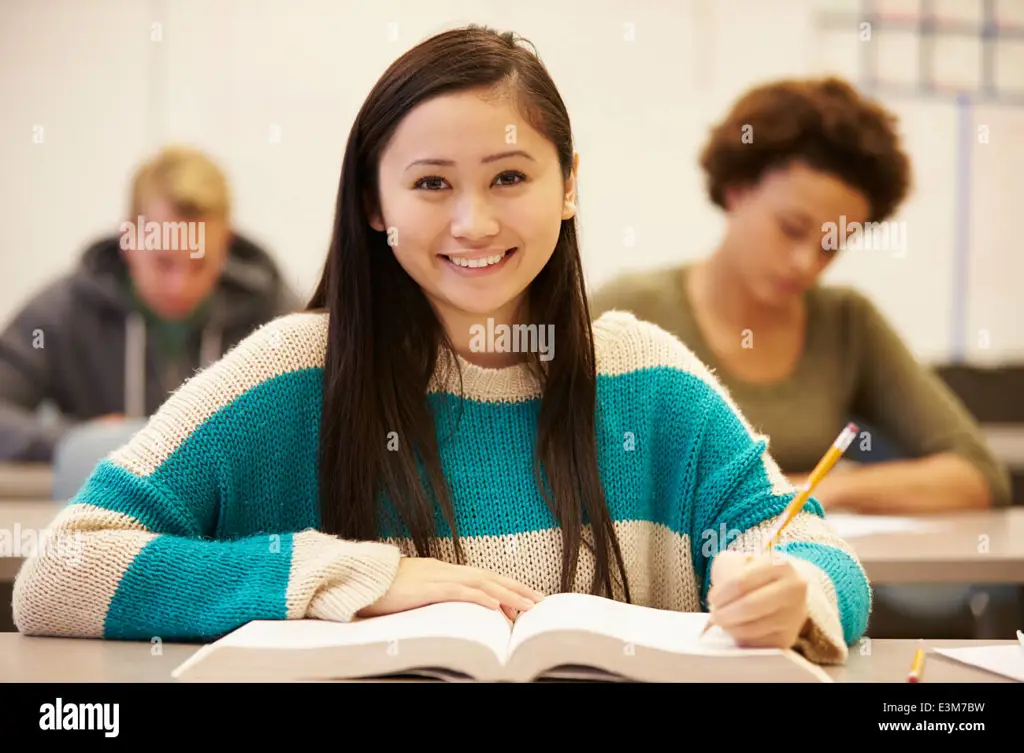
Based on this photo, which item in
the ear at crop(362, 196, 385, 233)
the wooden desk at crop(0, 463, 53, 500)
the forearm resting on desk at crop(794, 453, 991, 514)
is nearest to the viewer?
the ear at crop(362, 196, 385, 233)

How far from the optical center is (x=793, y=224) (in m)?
2.68

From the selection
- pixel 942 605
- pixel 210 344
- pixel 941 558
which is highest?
pixel 210 344

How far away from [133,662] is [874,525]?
1.53 meters

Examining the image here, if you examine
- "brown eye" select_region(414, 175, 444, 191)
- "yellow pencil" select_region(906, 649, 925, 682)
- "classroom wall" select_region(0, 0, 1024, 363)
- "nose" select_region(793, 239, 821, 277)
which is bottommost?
"yellow pencil" select_region(906, 649, 925, 682)

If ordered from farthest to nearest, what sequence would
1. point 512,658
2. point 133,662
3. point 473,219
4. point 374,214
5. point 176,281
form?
point 176,281
point 374,214
point 473,219
point 133,662
point 512,658

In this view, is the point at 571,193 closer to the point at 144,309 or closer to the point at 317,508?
the point at 317,508

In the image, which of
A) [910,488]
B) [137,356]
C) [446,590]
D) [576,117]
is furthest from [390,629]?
[576,117]

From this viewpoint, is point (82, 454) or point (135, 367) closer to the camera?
point (82, 454)

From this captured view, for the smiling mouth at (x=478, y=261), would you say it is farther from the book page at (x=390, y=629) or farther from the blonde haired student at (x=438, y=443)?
the book page at (x=390, y=629)

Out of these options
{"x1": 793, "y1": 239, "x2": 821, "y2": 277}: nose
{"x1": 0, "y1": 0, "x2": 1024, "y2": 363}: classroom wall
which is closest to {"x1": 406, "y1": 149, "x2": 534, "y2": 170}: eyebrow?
{"x1": 793, "y1": 239, "x2": 821, "y2": 277}: nose

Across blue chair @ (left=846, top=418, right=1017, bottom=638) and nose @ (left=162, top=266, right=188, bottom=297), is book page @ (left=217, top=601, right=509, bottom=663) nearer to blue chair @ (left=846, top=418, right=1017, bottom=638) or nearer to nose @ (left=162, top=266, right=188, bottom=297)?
blue chair @ (left=846, top=418, right=1017, bottom=638)

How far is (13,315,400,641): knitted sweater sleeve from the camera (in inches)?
44.6

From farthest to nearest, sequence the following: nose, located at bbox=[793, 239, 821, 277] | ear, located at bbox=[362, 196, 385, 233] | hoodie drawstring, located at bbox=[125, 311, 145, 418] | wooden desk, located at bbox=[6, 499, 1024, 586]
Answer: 1. hoodie drawstring, located at bbox=[125, 311, 145, 418]
2. nose, located at bbox=[793, 239, 821, 277]
3. wooden desk, located at bbox=[6, 499, 1024, 586]
4. ear, located at bbox=[362, 196, 385, 233]

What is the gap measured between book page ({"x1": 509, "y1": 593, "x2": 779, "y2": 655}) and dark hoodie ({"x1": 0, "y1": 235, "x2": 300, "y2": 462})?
2.83 meters
